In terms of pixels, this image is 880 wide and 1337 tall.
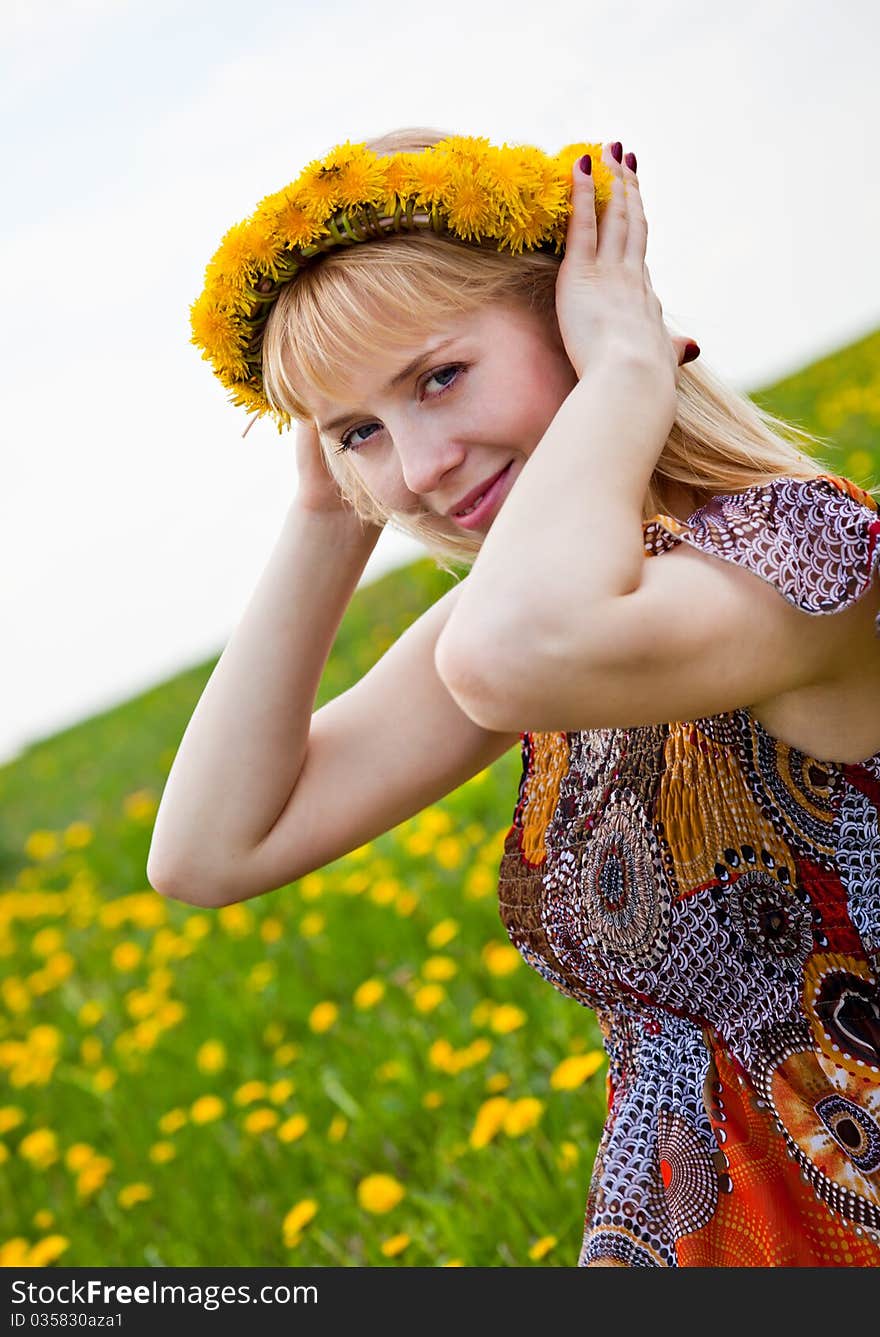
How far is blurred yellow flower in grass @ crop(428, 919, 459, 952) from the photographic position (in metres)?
3.09

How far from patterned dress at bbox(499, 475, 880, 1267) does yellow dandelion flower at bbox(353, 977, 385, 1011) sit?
141 centimetres

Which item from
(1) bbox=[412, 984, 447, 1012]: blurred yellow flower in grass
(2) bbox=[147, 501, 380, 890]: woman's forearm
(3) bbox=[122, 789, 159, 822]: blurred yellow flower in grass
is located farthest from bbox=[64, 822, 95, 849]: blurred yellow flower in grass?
(2) bbox=[147, 501, 380, 890]: woman's forearm

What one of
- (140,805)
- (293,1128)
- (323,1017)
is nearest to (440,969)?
(323,1017)

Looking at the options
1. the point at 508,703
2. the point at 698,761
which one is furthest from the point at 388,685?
the point at 508,703

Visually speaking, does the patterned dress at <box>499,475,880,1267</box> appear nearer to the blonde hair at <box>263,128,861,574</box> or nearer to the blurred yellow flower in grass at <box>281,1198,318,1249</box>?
the blonde hair at <box>263,128,861,574</box>

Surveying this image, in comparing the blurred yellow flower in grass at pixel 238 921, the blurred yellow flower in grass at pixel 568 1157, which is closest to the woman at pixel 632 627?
the blurred yellow flower in grass at pixel 568 1157

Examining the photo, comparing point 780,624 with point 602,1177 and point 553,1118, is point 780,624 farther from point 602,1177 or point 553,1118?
point 553,1118

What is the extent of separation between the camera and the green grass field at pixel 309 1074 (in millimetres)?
2328

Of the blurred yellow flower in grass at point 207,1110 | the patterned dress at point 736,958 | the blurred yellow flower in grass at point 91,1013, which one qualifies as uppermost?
the patterned dress at point 736,958

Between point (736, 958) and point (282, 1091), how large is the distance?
5.27 ft

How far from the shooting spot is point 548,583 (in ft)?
4.17

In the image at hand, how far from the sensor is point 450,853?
11.5 feet

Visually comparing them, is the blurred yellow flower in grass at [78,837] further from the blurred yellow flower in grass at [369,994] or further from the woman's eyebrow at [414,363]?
the woman's eyebrow at [414,363]

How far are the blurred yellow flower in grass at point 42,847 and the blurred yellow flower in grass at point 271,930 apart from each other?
2495 millimetres
